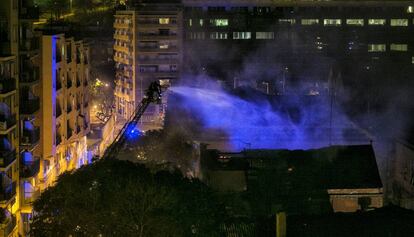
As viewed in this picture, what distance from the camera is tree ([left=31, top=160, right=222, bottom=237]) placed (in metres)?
12.3

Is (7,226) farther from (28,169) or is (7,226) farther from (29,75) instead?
(29,75)

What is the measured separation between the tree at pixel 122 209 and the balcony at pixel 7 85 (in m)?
4.70

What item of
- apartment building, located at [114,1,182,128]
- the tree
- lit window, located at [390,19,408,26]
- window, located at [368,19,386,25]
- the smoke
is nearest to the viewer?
the tree

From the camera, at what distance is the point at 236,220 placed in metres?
14.5

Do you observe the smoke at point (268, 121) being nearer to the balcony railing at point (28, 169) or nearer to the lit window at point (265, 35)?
the balcony railing at point (28, 169)

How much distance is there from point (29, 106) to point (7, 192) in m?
2.81

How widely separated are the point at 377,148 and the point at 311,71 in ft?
84.4

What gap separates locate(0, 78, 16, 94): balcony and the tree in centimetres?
470

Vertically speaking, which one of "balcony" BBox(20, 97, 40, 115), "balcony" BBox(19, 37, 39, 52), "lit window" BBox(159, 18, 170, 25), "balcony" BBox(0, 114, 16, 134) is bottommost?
"balcony" BBox(0, 114, 16, 134)

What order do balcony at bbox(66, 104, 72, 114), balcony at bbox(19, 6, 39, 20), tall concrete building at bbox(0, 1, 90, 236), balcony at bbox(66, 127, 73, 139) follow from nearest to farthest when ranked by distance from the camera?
tall concrete building at bbox(0, 1, 90, 236), balcony at bbox(19, 6, 39, 20), balcony at bbox(66, 104, 72, 114), balcony at bbox(66, 127, 73, 139)

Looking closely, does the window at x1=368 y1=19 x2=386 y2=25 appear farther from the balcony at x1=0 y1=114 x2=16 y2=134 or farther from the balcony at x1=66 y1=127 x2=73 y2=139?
the balcony at x1=0 y1=114 x2=16 y2=134

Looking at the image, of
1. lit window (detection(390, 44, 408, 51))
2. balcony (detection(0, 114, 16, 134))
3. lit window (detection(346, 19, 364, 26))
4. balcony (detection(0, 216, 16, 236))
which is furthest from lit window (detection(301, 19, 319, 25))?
balcony (detection(0, 216, 16, 236))

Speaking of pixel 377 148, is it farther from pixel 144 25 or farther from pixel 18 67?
pixel 144 25

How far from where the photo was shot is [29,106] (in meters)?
18.8
